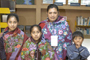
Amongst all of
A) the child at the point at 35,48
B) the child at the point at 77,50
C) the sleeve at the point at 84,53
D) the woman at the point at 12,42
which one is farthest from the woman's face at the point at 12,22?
the sleeve at the point at 84,53

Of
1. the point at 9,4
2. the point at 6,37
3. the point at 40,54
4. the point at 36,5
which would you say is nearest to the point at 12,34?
the point at 6,37

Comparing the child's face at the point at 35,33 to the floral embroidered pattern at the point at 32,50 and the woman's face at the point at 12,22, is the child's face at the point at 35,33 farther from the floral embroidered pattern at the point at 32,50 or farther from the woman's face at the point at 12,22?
the woman's face at the point at 12,22

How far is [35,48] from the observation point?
188cm

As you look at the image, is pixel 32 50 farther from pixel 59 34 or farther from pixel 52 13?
pixel 52 13

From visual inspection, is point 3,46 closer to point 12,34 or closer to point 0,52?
point 0,52

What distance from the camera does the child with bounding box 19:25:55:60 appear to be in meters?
1.86

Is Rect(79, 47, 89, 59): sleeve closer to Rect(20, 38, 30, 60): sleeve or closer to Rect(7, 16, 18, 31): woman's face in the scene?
Rect(20, 38, 30, 60): sleeve

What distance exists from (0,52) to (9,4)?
2397 mm

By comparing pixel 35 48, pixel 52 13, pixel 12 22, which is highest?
pixel 52 13

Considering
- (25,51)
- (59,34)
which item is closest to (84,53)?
(59,34)

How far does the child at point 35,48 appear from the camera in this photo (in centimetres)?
186

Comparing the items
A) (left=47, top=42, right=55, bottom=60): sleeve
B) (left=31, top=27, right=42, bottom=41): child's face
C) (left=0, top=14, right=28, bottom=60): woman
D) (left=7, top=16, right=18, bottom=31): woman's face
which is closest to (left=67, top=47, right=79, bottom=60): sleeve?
(left=47, top=42, right=55, bottom=60): sleeve

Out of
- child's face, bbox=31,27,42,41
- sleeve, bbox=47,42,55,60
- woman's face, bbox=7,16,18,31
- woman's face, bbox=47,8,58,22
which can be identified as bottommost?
sleeve, bbox=47,42,55,60

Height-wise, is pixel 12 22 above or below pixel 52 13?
below
